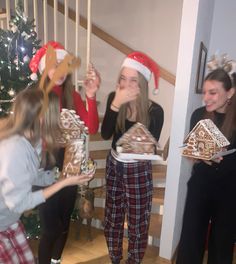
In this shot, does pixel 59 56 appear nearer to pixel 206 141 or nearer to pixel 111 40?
pixel 206 141

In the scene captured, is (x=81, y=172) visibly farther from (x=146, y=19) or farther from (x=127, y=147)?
(x=146, y=19)

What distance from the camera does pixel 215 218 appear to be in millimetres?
1556

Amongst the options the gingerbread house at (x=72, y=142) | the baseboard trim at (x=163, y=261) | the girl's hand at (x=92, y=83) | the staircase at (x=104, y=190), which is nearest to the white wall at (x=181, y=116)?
the baseboard trim at (x=163, y=261)

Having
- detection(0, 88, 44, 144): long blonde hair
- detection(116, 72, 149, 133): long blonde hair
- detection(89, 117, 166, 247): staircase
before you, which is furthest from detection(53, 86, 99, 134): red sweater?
detection(89, 117, 166, 247): staircase

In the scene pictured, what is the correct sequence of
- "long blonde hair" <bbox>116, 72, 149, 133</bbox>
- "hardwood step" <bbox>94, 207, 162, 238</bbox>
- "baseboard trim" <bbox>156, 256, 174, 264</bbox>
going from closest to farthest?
"long blonde hair" <bbox>116, 72, 149, 133</bbox> < "baseboard trim" <bbox>156, 256, 174, 264</bbox> < "hardwood step" <bbox>94, 207, 162, 238</bbox>

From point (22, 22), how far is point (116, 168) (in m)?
1.08

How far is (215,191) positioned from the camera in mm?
1509

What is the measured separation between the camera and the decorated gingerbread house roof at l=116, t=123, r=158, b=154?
1.44 meters

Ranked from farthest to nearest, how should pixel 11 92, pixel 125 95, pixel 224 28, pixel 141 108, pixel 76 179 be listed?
pixel 224 28
pixel 11 92
pixel 141 108
pixel 125 95
pixel 76 179

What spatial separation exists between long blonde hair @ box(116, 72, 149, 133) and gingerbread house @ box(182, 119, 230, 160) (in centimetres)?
29

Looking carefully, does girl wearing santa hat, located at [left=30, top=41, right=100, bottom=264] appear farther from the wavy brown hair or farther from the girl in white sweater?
the wavy brown hair

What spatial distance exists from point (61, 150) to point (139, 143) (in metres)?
0.39

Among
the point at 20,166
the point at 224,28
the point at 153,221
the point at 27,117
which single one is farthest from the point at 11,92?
the point at 224,28

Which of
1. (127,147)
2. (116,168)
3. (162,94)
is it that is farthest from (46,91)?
(162,94)
